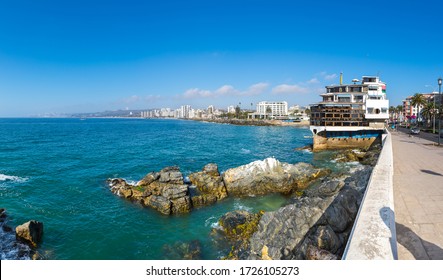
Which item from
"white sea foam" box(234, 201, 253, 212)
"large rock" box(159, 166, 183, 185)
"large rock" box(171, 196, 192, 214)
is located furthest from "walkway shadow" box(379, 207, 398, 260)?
"large rock" box(159, 166, 183, 185)

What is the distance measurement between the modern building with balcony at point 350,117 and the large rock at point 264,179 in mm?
25716

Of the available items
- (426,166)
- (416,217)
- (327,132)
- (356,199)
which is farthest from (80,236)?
(327,132)

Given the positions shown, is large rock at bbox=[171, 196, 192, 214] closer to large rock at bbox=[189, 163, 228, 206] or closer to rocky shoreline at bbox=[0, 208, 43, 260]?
large rock at bbox=[189, 163, 228, 206]

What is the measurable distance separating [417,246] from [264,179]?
1711cm

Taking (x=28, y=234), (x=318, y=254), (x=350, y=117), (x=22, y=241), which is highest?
(x=350, y=117)

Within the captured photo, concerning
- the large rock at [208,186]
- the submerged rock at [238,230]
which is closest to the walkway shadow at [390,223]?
the submerged rock at [238,230]

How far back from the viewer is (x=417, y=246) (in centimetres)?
687

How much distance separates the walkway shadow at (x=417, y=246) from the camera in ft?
21.1

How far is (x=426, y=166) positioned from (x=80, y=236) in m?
21.7

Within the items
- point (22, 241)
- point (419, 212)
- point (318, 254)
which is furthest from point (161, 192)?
point (419, 212)

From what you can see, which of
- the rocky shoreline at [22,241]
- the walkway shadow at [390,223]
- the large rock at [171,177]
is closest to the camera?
the walkway shadow at [390,223]

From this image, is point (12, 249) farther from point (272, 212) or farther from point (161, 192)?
point (272, 212)

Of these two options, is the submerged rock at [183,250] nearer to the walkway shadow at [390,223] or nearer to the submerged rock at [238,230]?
the submerged rock at [238,230]

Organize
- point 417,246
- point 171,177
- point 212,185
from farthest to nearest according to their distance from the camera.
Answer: point 171,177 → point 212,185 → point 417,246
